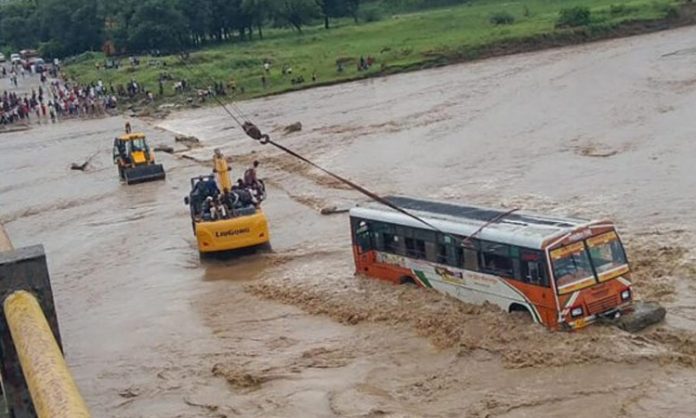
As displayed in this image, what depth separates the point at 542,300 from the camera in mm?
15695

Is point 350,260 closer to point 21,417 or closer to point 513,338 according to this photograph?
point 513,338

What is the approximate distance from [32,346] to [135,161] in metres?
36.0

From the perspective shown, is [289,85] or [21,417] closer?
Result: [21,417]

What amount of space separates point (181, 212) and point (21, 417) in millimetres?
28277

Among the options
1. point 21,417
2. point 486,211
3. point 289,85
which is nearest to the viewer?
point 21,417

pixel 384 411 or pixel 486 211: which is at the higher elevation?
pixel 486 211

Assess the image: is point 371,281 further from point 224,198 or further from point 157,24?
point 157,24

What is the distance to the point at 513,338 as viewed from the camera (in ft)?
52.5

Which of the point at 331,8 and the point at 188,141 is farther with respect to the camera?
the point at 331,8

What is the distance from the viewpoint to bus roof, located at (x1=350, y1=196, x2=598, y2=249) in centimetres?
1595

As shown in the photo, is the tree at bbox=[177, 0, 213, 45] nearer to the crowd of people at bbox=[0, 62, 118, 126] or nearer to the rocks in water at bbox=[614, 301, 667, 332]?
the crowd of people at bbox=[0, 62, 118, 126]

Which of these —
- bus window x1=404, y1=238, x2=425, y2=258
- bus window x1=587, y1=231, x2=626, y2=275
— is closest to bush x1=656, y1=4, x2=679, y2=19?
bus window x1=404, y1=238, x2=425, y2=258

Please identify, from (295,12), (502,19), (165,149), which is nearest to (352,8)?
(295,12)

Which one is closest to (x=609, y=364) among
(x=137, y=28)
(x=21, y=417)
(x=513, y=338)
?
(x=513, y=338)
